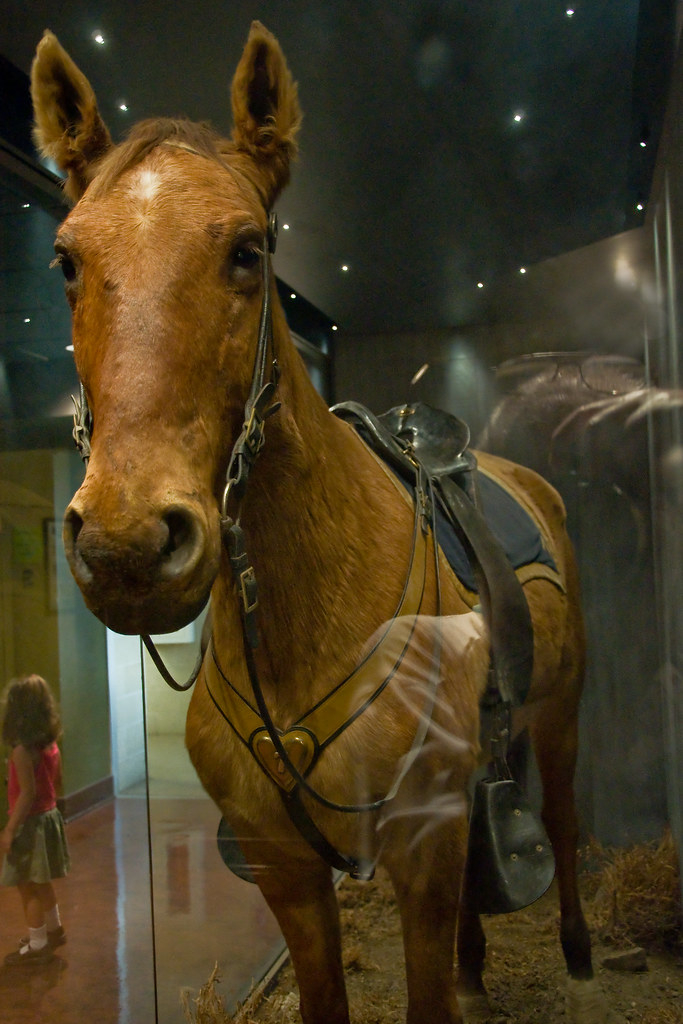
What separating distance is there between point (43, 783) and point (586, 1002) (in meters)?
1.72

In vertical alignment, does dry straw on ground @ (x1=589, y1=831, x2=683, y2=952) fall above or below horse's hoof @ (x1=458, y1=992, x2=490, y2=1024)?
above

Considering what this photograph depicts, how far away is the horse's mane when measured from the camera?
3.87ft

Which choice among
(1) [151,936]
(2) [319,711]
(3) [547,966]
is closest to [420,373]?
(2) [319,711]

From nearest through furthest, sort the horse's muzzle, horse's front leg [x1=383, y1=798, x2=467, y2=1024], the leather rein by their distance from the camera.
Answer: the horse's muzzle → the leather rein → horse's front leg [x1=383, y1=798, x2=467, y2=1024]

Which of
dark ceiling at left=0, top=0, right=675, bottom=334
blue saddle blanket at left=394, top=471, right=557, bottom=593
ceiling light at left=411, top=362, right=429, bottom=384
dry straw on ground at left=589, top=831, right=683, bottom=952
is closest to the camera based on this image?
dark ceiling at left=0, top=0, right=675, bottom=334

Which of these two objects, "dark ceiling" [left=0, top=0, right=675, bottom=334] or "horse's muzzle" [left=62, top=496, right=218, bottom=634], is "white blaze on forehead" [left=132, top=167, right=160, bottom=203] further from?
"dark ceiling" [left=0, top=0, right=675, bottom=334]

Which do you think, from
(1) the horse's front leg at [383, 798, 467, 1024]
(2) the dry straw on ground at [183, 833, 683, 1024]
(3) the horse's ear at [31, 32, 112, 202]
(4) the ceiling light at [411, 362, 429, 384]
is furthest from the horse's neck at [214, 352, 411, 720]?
(2) the dry straw on ground at [183, 833, 683, 1024]

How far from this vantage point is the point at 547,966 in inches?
92.9

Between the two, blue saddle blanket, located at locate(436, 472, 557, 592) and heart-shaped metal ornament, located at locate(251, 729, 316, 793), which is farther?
blue saddle blanket, located at locate(436, 472, 557, 592)

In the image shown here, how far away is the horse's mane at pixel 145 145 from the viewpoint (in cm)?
118

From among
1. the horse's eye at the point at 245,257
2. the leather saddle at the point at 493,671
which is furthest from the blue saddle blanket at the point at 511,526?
the horse's eye at the point at 245,257

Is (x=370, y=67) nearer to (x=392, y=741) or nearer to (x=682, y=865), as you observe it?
(x=392, y=741)

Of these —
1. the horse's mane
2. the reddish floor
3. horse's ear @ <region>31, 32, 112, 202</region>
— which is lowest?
the reddish floor

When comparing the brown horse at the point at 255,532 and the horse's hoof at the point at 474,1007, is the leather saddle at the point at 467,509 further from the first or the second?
the horse's hoof at the point at 474,1007
